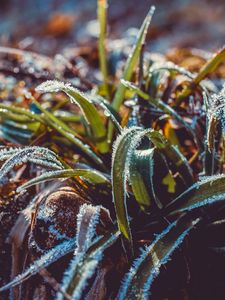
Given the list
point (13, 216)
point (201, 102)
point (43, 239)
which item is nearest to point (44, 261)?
point (43, 239)

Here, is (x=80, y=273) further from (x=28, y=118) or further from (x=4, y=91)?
(x=4, y=91)

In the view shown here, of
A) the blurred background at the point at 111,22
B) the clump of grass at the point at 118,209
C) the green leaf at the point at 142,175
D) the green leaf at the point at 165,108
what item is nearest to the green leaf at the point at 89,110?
the clump of grass at the point at 118,209

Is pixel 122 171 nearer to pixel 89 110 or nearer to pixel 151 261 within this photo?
pixel 151 261

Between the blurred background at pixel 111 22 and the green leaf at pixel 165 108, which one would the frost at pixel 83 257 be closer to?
the green leaf at pixel 165 108

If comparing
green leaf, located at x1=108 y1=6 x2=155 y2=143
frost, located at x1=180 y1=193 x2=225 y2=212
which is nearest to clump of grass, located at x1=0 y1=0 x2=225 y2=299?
frost, located at x1=180 y1=193 x2=225 y2=212

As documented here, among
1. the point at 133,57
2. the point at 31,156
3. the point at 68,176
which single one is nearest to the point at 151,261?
the point at 68,176

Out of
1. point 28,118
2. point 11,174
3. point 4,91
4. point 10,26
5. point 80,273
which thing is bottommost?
point 80,273
